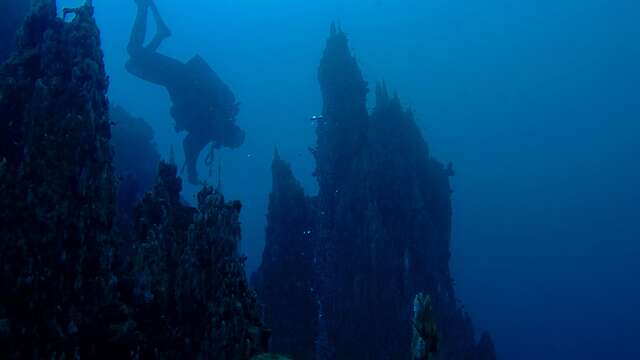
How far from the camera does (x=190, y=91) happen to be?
1894 cm

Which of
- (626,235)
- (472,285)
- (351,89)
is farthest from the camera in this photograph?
(626,235)

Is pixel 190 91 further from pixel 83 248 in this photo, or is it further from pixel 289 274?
pixel 83 248

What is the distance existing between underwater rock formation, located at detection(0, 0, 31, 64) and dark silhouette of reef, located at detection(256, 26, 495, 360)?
26.2 ft

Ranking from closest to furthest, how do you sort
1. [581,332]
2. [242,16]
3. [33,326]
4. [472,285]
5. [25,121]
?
1. [33,326]
2. [25,121]
3. [581,332]
4. [472,285]
5. [242,16]

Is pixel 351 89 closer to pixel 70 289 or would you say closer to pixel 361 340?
pixel 361 340

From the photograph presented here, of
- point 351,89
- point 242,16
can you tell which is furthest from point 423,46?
point 351,89

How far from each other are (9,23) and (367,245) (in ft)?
34.8

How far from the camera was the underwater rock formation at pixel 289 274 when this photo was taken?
16.1 meters

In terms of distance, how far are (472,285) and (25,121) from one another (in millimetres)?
90618

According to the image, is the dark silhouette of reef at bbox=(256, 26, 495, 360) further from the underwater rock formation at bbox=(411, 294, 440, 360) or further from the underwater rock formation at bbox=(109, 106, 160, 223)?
the underwater rock formation at bbox=(411, 294, 440, 360)

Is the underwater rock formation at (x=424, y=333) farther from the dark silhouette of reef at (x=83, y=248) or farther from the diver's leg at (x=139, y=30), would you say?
the diver's leg at (x=139, y=30)

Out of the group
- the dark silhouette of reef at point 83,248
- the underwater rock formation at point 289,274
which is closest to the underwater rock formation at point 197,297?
the dark silhouette of reef at point 83,248

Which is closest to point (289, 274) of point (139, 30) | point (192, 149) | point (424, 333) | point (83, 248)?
point (192, 149)

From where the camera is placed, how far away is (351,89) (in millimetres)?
19547
